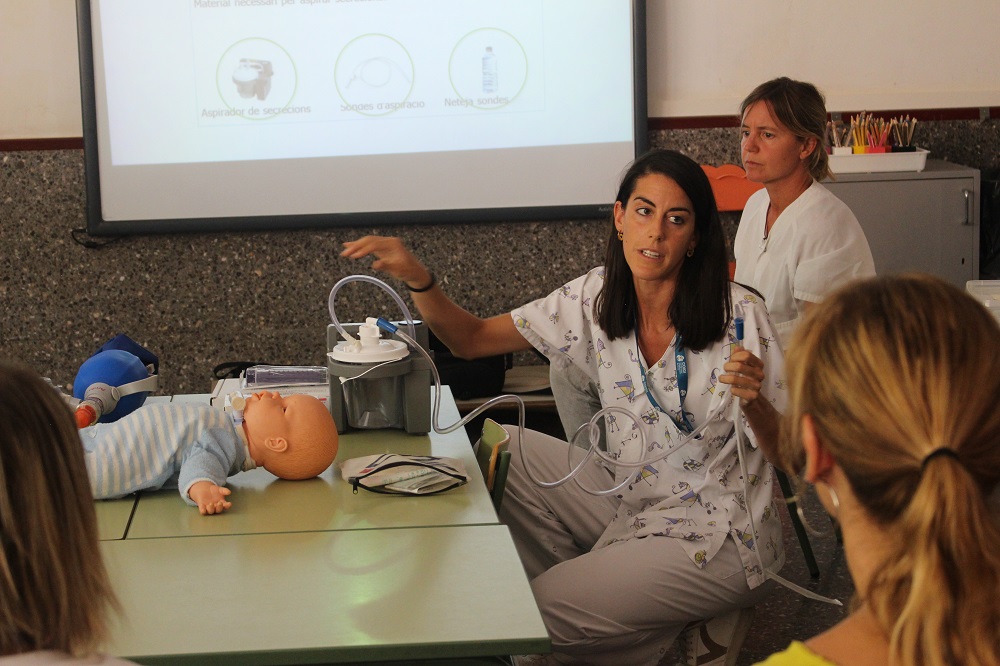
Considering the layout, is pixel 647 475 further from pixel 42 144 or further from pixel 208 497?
pixel 42 144

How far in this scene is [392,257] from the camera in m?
2.14

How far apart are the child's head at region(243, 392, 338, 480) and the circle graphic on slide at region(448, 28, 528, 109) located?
2266 mm

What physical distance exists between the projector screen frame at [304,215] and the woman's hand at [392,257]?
5.61 feet

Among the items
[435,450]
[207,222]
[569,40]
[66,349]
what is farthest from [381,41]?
[435,450]

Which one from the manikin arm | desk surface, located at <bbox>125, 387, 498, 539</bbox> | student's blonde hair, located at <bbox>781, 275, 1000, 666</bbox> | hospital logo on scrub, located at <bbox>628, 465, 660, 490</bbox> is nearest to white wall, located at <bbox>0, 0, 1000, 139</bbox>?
hospital logo on scrub, located at <bbox>628, 465, 660, 490</bbox>

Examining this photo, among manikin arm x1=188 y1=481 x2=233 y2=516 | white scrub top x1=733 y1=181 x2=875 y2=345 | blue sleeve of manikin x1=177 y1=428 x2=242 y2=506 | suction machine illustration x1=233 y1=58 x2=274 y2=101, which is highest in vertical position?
suction machine illustration x1=233 y1=58 x2=274 y2=101

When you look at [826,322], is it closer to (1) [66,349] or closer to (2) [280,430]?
(2) [280,430]

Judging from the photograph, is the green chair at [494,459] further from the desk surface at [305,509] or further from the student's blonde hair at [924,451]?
the student's blonde hair at [924,451]

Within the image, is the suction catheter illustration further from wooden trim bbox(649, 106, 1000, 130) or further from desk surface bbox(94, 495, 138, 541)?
wooden trim bbox(649, 106, 1000, 130)

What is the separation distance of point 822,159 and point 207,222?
2.19 m

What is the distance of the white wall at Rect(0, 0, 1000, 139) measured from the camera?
151 inches

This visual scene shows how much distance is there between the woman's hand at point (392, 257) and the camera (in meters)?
2.08

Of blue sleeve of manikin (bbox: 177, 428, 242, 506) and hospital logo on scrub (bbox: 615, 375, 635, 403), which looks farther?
hospital logo on scrub (bbox: 615, 375, 635, 403)

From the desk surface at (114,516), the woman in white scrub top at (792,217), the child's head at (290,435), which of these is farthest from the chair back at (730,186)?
the desk surface at (114,516)
